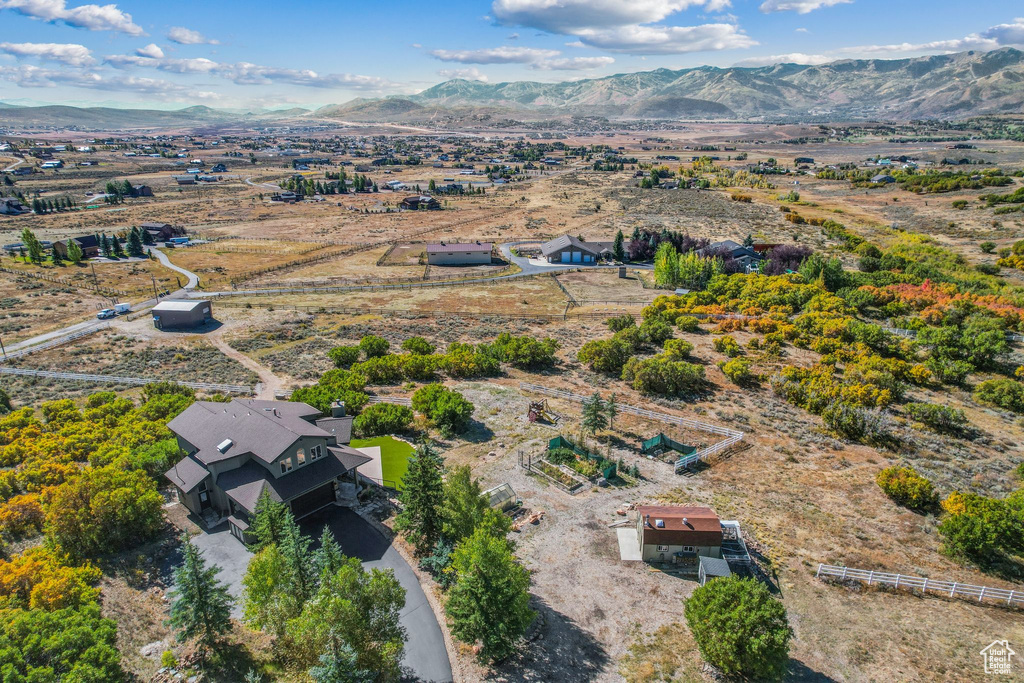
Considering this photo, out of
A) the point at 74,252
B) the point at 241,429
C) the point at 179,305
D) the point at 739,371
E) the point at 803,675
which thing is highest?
the point at 74,252

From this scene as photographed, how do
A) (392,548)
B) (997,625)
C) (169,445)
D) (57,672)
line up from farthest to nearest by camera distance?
(169,445)
(392,548)
(997,625)
(57,672)

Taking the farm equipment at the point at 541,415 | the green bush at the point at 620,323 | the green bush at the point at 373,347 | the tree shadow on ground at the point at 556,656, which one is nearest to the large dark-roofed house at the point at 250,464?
the farm equipment at the point at 541,415

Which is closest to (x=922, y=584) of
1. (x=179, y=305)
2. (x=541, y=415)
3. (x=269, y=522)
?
(x=541, y=415)

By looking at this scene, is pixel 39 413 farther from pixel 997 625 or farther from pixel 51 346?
pixel 997 625

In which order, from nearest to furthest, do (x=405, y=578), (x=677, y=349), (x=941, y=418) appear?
(x=405, y=578) → (x=941, y=418) → (x=677, y=349)

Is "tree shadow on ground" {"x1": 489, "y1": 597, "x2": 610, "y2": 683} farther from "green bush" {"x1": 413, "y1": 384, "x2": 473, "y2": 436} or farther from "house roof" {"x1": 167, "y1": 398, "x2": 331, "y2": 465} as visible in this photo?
"green bush" {"x1": 413, "y1": 384, "x2": 473, "y2": 436}

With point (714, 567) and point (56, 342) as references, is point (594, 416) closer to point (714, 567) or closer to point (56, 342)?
point (714, 567)

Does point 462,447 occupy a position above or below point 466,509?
below

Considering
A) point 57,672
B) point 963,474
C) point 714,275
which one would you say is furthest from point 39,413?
point 714,275
